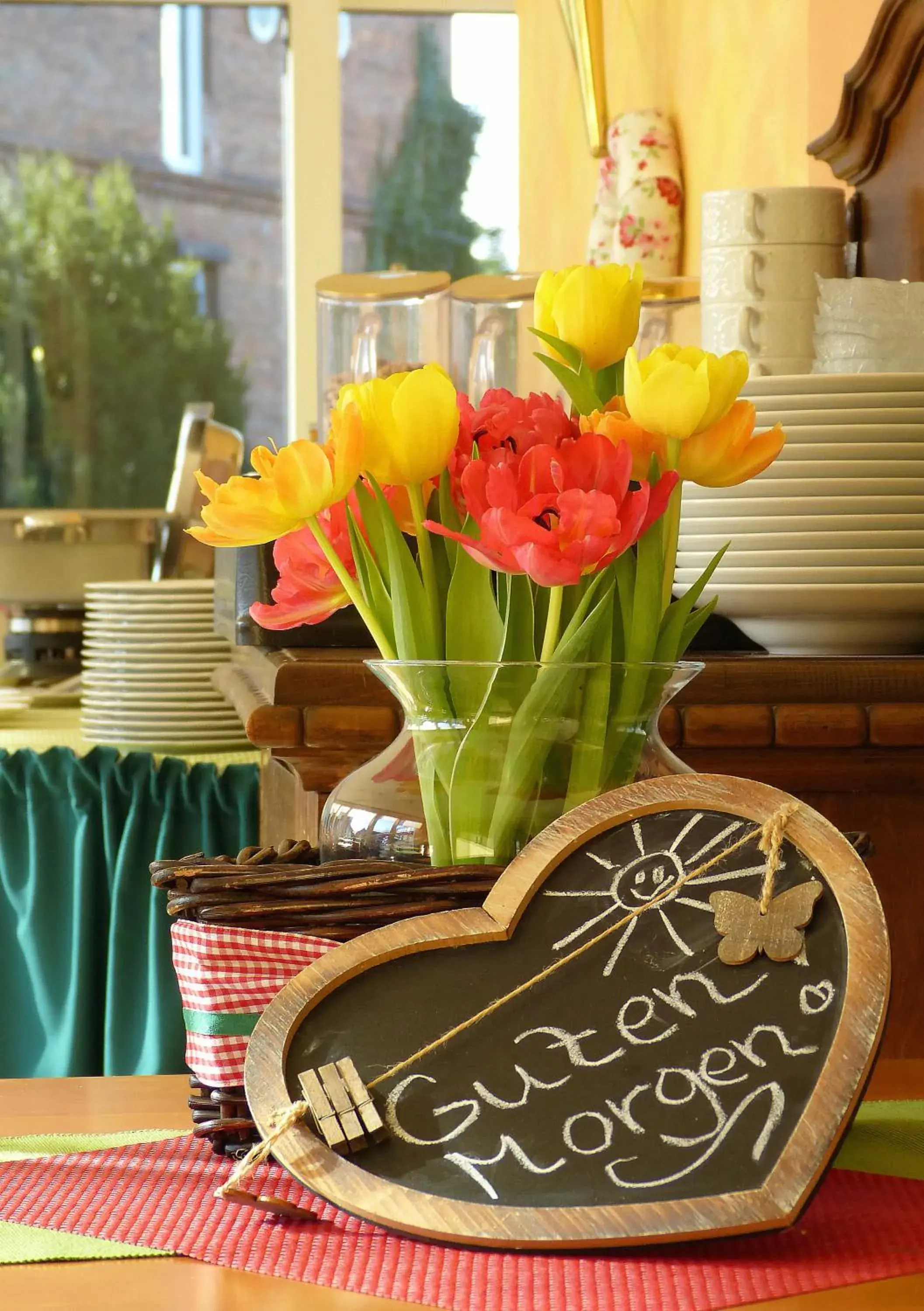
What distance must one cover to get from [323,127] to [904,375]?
3568 millimetres

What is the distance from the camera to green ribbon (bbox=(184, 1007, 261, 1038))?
1.47 feet

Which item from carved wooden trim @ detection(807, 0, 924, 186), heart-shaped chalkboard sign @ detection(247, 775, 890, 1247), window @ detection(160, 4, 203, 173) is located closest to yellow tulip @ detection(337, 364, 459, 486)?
heart-shaped chalkboard sign @ detection(247, 775, 890, 1247)

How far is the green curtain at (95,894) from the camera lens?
1485mm

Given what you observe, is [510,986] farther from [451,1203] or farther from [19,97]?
[19,97]

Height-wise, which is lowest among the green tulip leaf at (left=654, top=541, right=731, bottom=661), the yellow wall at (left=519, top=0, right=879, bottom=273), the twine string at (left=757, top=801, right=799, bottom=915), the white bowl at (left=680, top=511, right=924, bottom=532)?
the twine string at (left=757, top=801, right=799, bottom=915)

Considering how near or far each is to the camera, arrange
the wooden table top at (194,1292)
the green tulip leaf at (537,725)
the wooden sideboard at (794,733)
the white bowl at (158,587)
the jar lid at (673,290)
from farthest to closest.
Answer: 1. the white bowl at (158,587)
2. the jar lid at (673,290)
3. the wooden sideboard at (794,733)
4. the green tulip leaf at (537,725)
5. the wooden table top at (194,1292)

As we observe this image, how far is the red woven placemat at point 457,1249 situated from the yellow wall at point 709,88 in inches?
45.7

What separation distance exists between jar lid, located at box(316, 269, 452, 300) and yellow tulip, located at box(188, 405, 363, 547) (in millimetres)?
1726

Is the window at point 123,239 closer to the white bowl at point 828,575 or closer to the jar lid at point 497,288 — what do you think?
the jar lid at point 497,288

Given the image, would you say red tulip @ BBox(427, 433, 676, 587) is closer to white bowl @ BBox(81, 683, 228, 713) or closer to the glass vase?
the glass vase

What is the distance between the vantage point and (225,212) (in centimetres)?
411

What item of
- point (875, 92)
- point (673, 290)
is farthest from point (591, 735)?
point (673, 290)

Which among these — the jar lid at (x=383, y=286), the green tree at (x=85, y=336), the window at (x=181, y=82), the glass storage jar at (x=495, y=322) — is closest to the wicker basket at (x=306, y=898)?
the glass storage jar at (x=495, y=322)

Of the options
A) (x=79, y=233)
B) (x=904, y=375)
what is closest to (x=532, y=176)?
(x=79, y=233)
